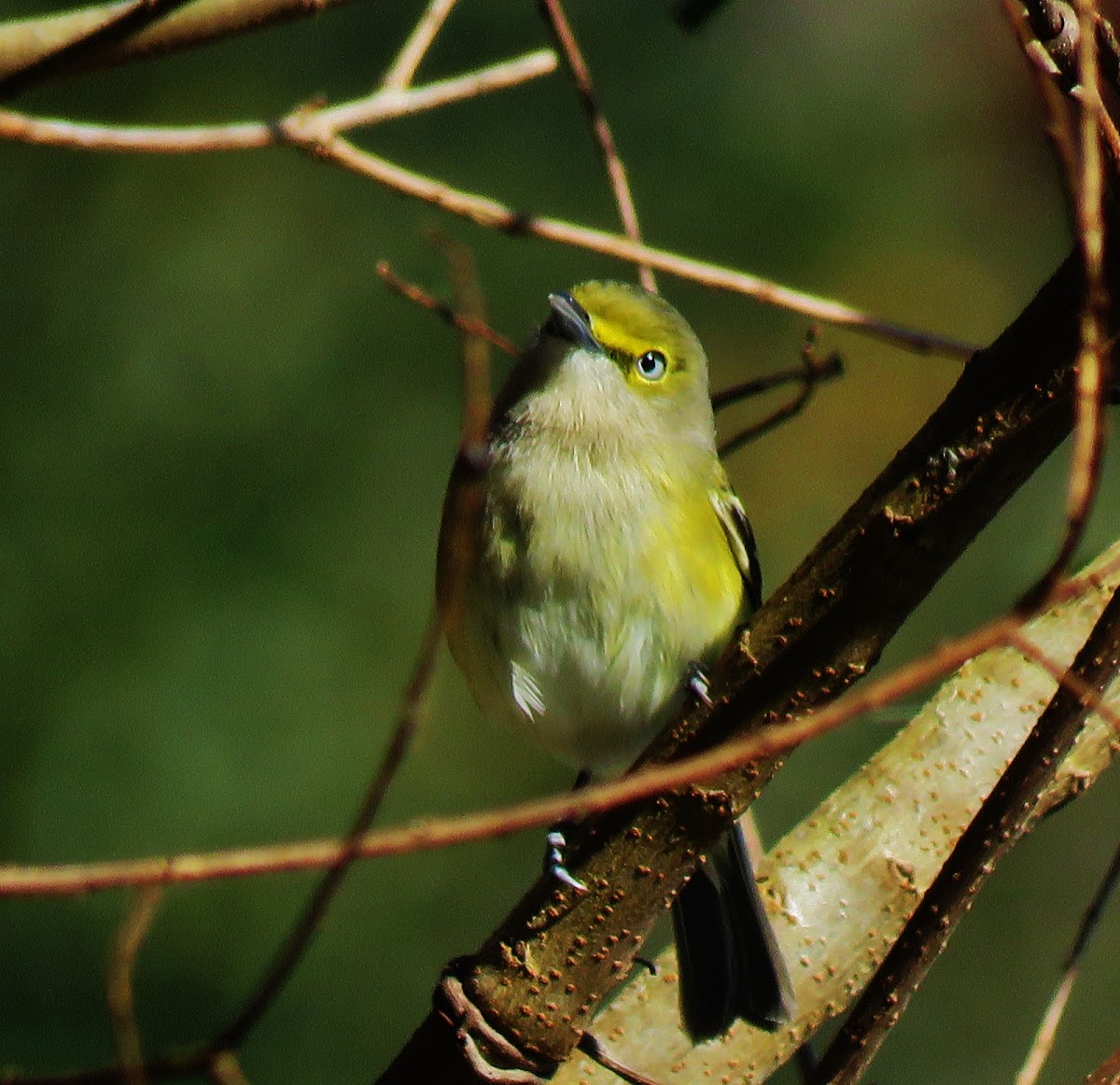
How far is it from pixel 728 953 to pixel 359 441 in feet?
10.4

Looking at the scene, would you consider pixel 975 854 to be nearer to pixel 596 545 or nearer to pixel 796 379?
pixel 796 379

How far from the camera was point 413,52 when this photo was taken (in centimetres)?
185

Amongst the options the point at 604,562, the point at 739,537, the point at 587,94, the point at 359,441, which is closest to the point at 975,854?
the point at 587,94

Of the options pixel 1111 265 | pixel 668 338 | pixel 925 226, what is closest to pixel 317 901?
pixel 1111 265

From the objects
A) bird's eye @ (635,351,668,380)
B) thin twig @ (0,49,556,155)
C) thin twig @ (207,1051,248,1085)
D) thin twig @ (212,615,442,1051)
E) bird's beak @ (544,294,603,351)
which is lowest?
bird's eye @ (635,351,668,380)

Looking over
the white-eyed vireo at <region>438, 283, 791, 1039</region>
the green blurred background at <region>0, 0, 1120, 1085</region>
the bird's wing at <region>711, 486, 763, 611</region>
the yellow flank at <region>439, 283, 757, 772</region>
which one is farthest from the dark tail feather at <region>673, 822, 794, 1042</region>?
the green blurred background at <region>0, 0, 1120, 1085</region>

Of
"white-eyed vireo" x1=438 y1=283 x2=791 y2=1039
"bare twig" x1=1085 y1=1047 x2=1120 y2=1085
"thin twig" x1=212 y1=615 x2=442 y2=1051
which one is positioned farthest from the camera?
"white-eyed vireo" x1=438 y1=283 x2=791 y2=1039

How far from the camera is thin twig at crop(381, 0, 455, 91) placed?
69.9 inches

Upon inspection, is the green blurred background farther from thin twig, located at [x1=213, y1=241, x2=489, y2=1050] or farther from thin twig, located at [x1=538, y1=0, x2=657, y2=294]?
thin twig, located at [x1=213, y1=241, x2=489, y2=1050]

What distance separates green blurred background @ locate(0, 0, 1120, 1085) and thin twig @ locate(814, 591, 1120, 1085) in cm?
304

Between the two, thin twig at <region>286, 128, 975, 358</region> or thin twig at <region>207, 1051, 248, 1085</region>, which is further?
thin twig at <region>286, 128, 975, 358</region>

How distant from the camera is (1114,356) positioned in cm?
171

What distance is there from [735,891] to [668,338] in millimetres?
1153

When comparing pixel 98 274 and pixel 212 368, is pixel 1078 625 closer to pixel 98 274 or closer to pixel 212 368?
pixel 212 368
